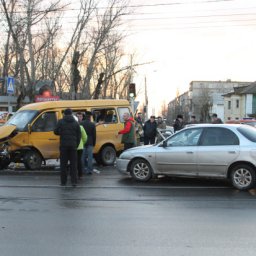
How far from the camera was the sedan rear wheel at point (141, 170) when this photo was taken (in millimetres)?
11311

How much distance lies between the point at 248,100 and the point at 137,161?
66.2m

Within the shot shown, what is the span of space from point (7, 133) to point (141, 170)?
4.63 meters

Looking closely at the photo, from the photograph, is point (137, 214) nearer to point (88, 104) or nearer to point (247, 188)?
point (247, 188)

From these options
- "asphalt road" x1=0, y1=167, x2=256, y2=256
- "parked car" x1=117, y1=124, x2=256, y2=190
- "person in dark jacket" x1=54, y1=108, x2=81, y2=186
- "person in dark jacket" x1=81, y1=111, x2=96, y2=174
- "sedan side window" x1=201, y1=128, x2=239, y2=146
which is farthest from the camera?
"person in dark jacket" x1=81, y1=111, x2=96, y2=174

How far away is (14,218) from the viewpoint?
23.7ft

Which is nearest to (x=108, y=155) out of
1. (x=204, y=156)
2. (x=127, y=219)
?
(x=204, y=156)

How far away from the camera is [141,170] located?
1138cm

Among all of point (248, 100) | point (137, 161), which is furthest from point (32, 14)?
point (248, 100)

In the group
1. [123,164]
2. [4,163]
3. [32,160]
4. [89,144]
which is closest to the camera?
[123,164]

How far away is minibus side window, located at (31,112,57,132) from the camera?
46.7 feet

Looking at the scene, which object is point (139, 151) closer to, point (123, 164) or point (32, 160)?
point (123, 164)

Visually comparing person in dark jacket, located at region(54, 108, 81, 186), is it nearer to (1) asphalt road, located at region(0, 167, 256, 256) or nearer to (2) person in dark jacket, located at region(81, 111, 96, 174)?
(1) asphalt road, located at region(0, 167, 256, 256)

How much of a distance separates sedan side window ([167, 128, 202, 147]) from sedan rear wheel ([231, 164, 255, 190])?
1.16 metres

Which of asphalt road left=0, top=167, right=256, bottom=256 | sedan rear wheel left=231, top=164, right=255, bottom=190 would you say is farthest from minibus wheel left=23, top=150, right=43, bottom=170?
sedan rear wheel left=231, top=164, right=255, bottom=190
